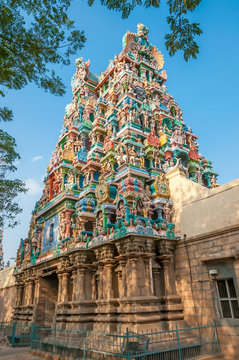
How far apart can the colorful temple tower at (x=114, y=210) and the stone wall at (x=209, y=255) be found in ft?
2.35

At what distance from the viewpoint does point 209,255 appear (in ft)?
39.3

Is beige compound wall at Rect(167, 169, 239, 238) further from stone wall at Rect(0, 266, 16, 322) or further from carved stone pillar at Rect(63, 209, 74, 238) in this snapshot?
stone wall at Rect(0, 266, 16, 322)

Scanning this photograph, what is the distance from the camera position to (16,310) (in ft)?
77.8

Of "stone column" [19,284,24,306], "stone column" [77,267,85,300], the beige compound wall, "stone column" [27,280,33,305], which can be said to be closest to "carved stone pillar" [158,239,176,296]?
the beige compound wall

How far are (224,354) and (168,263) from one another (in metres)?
4.38

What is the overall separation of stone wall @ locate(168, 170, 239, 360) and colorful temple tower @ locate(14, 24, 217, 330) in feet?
2.35

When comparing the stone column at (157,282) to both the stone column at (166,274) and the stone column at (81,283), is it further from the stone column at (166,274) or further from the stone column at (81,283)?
the stone column at (81,283)

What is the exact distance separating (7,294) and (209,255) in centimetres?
2666

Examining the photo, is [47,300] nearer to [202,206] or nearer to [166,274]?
[166,274]

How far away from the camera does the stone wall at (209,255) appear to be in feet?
36.3

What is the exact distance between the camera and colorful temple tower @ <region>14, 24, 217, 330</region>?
13.0 m

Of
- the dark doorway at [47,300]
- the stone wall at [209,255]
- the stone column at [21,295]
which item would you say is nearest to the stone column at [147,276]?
the stone wall at [209,255]

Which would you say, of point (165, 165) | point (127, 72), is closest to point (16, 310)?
point (165, 165)

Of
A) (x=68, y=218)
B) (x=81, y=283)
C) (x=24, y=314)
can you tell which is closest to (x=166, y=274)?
(x=81, y=283)
